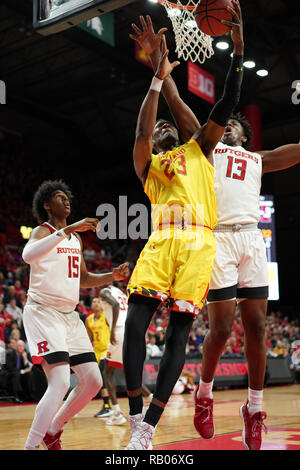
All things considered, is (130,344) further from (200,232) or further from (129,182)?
(129,182)

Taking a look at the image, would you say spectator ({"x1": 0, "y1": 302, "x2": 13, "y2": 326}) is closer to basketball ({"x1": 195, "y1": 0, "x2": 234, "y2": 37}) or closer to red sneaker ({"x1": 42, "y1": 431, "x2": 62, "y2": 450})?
red sneaker ({"x1": 42, "y1": 431, "x2": 62, "y2": 450})

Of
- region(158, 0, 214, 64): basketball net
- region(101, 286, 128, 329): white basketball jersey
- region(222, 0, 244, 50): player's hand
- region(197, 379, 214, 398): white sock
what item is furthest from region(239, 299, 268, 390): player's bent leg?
region(101, 286, 128, 329): white basketball jersey

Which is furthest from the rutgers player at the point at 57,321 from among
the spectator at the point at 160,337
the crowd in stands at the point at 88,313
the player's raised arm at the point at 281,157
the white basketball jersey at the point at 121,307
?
the spectator at the point at 160,337

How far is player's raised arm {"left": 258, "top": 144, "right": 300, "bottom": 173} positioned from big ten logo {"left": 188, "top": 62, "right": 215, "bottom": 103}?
1031 cm

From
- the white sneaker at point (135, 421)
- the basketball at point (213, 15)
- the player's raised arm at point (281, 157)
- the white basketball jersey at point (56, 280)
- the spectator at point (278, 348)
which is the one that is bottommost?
the spectator at point (278, 348)

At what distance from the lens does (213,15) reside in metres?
3.61

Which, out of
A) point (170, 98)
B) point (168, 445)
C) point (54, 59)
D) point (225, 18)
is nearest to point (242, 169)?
point (170, 98)

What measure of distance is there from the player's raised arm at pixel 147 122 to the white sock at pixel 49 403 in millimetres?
1384

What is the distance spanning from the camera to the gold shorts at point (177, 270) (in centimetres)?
294

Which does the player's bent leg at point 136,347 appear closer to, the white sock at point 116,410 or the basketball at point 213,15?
the basketball at point 213,15

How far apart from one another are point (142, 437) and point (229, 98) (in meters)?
1.95

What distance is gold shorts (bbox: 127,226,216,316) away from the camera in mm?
2941

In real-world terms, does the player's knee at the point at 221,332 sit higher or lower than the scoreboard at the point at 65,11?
lower
